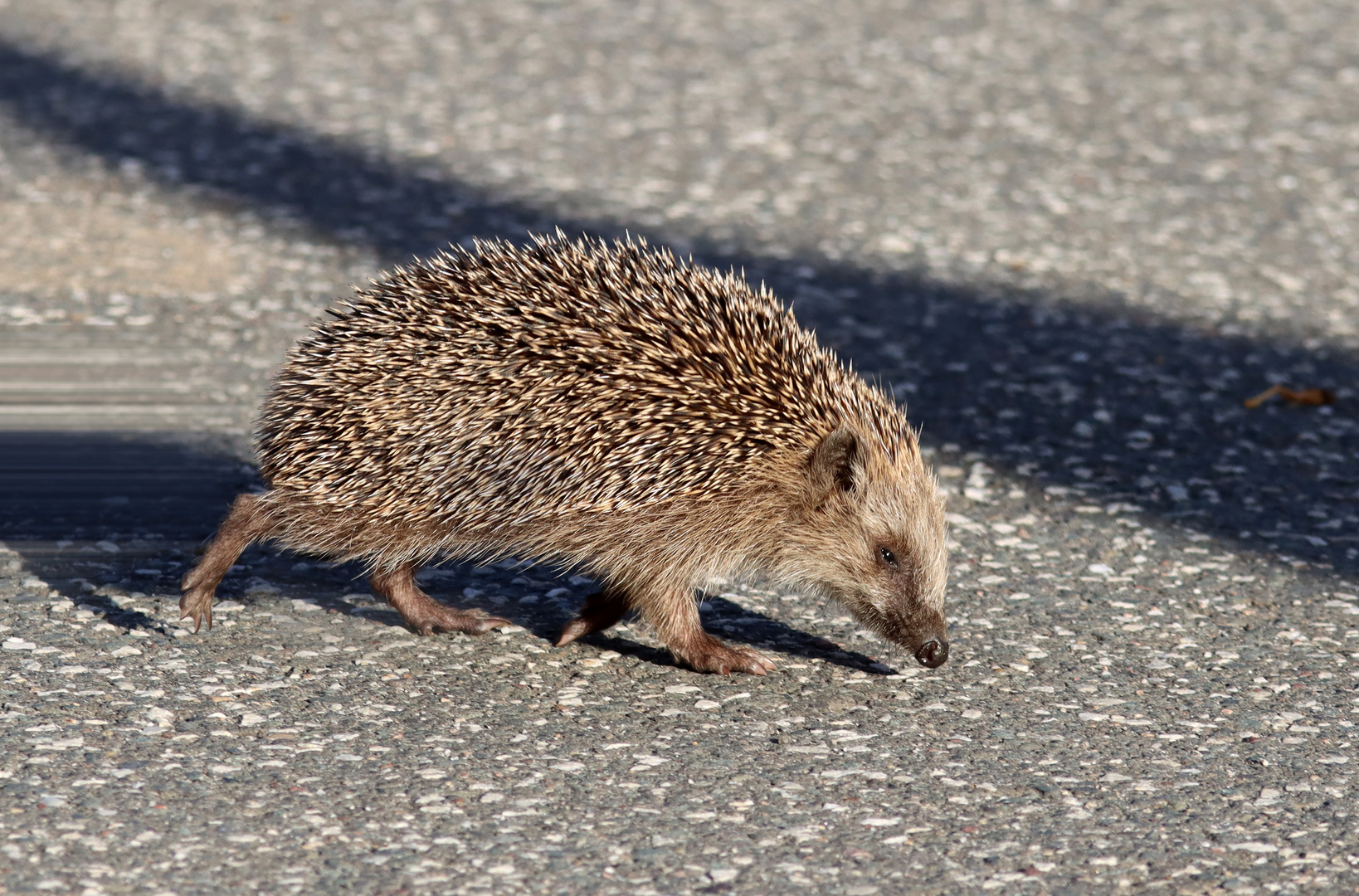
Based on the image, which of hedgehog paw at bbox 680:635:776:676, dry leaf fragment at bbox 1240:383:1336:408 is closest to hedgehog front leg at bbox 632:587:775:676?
hedgehog paw at bbox 680:635:776:676

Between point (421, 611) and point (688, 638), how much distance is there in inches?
33.2

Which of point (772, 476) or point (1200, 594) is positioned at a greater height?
point (772, 476)

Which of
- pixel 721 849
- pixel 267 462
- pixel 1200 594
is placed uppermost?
pixel 267 462

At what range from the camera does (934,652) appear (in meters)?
4.68

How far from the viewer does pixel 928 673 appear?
4852 mm

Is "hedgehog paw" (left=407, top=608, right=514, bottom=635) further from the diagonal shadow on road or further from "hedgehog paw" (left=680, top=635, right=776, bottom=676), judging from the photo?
the diagonal shadow on road

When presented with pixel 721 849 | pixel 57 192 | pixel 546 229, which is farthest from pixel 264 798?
pixel 57 192

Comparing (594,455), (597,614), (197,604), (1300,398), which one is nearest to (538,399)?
(594,455)

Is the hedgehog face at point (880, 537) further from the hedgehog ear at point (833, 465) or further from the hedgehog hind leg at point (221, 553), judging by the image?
the hedgehog hind leg at point (221, 553)

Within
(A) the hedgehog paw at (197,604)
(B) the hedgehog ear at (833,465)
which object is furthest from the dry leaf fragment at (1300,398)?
(A) the hedgehog paw at (197,604)

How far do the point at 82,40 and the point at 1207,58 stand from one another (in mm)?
8199

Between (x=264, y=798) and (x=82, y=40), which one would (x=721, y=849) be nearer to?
(x=264, y=798)

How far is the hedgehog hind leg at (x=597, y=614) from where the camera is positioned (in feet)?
16.2

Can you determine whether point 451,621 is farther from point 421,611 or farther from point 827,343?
point 827,343
